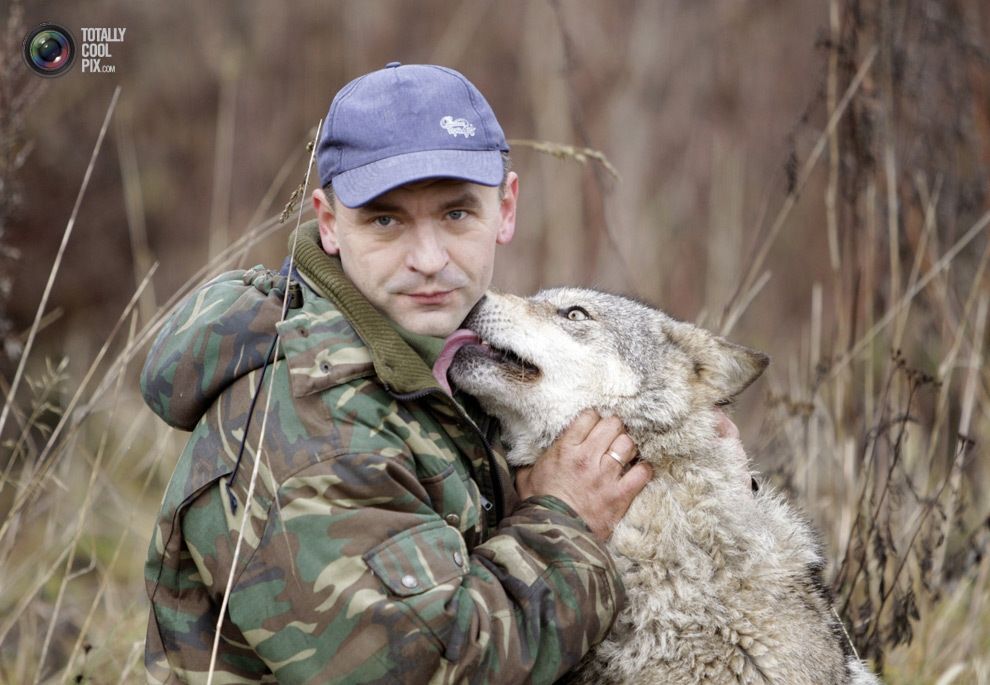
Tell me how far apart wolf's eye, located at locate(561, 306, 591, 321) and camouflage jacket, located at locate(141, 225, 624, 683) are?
72cm

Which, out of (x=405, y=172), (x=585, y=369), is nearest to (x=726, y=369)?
(x=585, y=369)

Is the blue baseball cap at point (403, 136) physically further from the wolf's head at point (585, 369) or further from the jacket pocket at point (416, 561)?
the jacket pocket at point (416, 561)

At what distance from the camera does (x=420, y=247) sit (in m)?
2.78

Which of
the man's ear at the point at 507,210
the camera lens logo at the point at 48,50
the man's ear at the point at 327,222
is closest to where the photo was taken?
the man's ear at the point at 327,222

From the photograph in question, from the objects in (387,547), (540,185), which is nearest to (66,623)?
(387,547)

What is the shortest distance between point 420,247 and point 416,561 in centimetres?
80

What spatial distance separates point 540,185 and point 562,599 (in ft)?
20.9

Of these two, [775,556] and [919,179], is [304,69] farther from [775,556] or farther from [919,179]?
[775,556]

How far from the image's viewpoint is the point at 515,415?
128 inches

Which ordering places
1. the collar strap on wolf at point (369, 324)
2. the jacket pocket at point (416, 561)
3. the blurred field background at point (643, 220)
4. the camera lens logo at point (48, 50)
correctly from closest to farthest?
the jacket pocket at point (416, 561) < the collar strap on wolf at point (369, 324) < the camera lens logo at point (48, 50) < the blurred field background at point (643, 220)

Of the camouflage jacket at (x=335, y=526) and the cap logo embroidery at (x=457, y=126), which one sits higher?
the cap logo embroidery at (x=457, y=126)

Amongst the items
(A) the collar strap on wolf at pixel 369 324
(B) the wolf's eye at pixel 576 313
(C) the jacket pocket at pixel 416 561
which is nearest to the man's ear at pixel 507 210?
(B) the wolf's eye at pixel 576 313

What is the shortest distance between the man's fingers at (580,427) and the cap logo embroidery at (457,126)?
93cm

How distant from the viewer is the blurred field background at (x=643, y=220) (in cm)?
448
